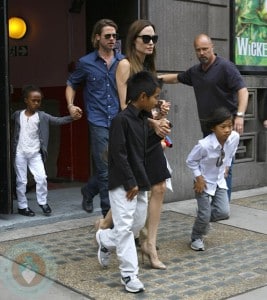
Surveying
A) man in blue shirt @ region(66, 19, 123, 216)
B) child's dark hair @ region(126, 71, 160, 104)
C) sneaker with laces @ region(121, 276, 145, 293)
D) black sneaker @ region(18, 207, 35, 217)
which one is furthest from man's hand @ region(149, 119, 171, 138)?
black sneaker @ region(18, 207, 35, 217)

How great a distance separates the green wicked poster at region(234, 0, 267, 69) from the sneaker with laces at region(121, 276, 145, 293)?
457cm

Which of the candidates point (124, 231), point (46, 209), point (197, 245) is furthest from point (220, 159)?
point (46, 209)

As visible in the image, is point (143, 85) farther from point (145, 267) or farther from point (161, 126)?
point (145, 267)

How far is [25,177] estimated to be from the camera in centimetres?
602

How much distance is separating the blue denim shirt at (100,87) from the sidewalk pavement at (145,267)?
1.16 metres

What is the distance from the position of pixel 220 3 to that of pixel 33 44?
9.13 ft

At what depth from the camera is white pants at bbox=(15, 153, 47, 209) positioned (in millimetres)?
6000

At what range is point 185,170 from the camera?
7.20 metres

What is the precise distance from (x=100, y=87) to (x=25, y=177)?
4.36 ft

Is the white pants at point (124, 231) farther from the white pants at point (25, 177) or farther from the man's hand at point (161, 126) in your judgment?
the white pants at point (25, 177)

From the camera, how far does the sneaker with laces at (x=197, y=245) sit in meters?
5.06

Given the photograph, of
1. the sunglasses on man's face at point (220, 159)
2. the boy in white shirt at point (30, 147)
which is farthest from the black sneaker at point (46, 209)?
the sunglasses on man's face at point (220, 159)

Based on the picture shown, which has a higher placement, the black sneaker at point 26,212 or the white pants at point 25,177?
the white pants at point 25,177

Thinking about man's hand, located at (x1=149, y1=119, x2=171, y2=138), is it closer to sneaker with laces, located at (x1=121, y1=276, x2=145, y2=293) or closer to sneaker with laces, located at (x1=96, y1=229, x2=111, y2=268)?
sneaker with laces, located at (x1=96, y1=229, x2=111, y2=268)
